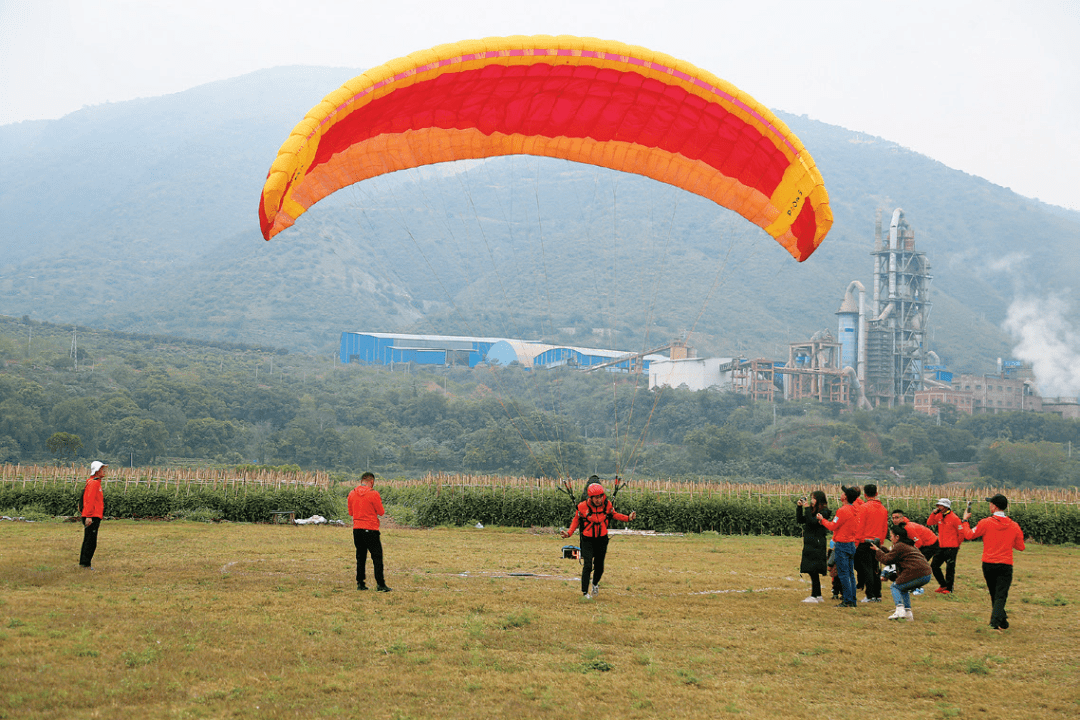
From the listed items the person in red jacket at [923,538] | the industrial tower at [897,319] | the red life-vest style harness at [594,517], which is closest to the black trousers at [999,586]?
the person in red jacket at [923,538]

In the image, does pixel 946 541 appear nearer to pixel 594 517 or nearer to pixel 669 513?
pixel 594 517

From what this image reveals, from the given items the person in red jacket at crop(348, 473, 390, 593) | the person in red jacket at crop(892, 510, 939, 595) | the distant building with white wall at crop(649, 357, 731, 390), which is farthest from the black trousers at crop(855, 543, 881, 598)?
the distant building with white wall at crop(649, 357, 731, 390)

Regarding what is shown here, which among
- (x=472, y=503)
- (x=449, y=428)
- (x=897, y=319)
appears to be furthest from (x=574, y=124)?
(x=897, y=319)

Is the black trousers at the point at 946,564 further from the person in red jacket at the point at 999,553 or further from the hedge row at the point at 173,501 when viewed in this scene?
the hedge row at the point at 173,501

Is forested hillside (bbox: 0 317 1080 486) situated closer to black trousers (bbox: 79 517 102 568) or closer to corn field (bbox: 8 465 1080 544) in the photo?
corn field (bbox: 8 465 1080 544)

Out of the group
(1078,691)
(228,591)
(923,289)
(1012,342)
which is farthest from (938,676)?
(1012,342)
